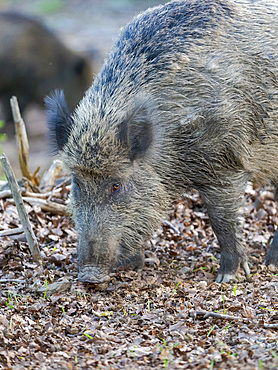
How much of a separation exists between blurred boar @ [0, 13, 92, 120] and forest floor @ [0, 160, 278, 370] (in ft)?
26.4

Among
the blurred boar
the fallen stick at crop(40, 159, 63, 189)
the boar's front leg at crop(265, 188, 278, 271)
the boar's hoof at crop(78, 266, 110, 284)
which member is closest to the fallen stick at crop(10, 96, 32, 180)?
the fallen stick at crop(40, 159, 63, 189)

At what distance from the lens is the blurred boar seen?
48.2ft

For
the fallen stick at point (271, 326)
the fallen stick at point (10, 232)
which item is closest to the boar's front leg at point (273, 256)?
the fallen stick at point (271, 326)

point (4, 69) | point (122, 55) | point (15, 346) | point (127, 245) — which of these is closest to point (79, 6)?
point (4, 69)

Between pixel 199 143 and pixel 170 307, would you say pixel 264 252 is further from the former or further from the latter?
pixel 170 307

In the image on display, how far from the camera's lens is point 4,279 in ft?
18.0

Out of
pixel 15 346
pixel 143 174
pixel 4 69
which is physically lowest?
pixel 15 346

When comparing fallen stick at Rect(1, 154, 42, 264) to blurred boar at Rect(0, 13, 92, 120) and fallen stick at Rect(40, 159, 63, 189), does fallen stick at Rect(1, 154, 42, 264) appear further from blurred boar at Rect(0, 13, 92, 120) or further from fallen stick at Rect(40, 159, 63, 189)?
blurred boar at Rect(0, 13, 92, 120)

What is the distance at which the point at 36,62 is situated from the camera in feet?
48.5

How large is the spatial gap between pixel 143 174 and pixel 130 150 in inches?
15.1

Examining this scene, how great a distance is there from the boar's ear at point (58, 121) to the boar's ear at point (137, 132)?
2.34ft

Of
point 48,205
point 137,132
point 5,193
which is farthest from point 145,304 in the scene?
point 5,193

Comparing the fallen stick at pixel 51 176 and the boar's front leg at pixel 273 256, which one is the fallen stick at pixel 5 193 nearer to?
the fallen stick at pixel 51 176

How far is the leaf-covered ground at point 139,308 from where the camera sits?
370cm
